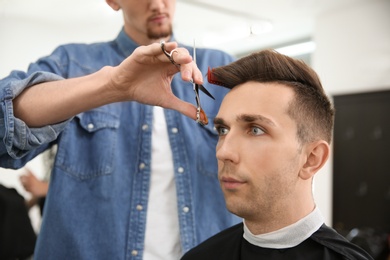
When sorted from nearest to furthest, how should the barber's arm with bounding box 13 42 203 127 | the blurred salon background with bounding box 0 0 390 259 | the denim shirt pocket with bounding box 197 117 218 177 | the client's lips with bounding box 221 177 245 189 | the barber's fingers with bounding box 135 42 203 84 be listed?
the barber's fingers with bounding box 135 42 203 84 → the barber's arm with bounding box 13 42 203 127 → the client's lips with bounding box 221 177 245 189 → the denim shirt pocket with bounding box 197 117 218 177 → the blurred salon background with bounding box 0 0 390 259

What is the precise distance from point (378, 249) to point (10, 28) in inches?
142

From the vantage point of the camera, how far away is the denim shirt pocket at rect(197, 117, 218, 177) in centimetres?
132

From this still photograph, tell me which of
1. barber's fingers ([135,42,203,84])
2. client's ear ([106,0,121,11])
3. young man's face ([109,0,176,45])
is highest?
client's ear ([106,0,121,11])

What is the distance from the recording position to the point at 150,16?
117 centimetres

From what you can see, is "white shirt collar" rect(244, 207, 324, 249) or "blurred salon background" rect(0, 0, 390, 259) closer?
"white shirt collar" rect(244, 207, 324, 249)

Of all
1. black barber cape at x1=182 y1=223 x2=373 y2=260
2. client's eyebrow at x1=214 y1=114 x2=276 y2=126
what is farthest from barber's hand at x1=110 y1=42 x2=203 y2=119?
black barber cape at x1=182 y1=223 x2=373 y2=260

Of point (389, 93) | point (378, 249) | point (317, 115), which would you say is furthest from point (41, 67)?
point (389, 93)

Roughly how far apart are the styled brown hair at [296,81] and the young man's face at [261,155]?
0.02 metres

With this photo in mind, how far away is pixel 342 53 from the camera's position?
487 centimetres

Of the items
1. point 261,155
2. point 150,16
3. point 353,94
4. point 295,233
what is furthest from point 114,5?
point 353,94

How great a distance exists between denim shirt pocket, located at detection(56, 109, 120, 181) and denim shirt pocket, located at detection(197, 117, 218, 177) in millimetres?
268

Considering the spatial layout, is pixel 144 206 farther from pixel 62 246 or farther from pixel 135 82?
pixel 135 82

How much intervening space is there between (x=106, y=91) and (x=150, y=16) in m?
0.30

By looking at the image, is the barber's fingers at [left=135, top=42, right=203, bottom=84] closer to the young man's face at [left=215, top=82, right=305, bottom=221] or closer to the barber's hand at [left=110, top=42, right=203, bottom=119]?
the barber's hand at [left=110, top=42, right=203, bottom=119]
